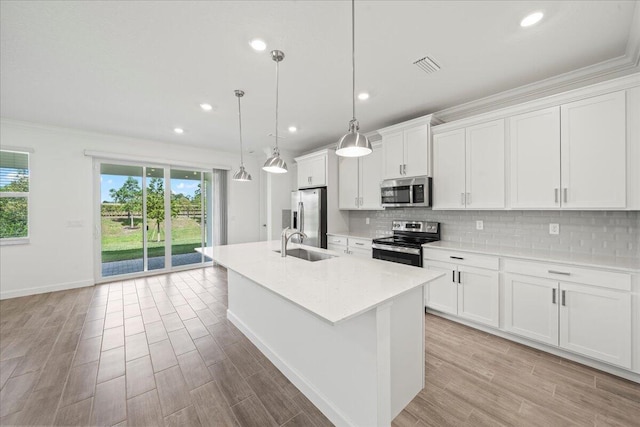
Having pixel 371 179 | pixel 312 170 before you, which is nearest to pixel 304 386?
pixel 371 179

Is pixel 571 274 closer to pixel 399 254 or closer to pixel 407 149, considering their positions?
pixel 399 254

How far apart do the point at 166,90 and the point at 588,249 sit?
476cm

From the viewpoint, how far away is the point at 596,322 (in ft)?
6.79

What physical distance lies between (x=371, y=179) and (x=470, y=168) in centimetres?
152

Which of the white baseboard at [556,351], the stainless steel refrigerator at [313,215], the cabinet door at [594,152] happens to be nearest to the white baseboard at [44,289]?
the stainless steel refrigerator at [313,215]

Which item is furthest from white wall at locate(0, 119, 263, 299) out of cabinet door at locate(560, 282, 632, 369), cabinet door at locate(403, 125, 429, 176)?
cabinet door at locate(560, 282, 632, 369)

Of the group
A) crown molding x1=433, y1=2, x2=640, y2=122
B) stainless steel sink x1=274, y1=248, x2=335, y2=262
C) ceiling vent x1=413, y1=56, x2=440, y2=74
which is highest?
ceiling vent x1=413, y1=56, x2=440, y2=74

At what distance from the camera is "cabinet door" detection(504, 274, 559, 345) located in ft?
7.43

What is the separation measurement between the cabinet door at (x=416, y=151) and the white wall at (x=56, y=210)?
16.0ft

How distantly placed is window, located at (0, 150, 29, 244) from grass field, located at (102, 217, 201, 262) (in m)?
0.97

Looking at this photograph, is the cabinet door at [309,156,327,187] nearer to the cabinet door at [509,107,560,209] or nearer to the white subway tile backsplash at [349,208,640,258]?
the white subway tile backsplash at [349,208,640,258]

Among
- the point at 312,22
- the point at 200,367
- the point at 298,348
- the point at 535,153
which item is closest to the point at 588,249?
the point at 535,153

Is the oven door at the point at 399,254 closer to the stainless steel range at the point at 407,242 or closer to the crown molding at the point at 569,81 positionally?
the stainless steel range at the point at 407,242

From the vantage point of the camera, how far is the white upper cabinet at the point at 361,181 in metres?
4.07
